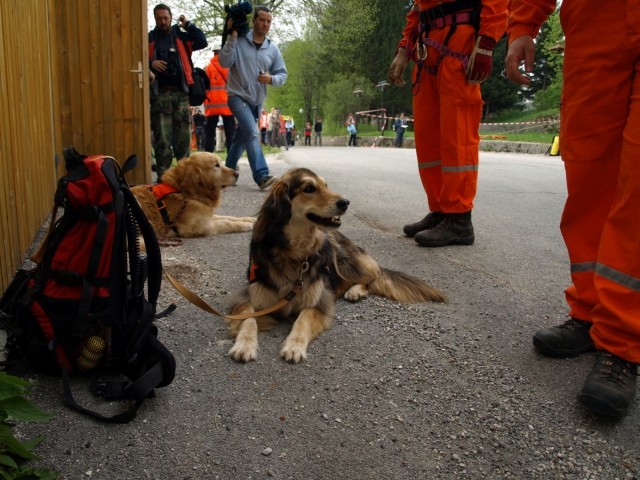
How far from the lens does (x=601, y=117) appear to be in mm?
2416

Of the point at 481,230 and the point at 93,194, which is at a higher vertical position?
the point at 93,194

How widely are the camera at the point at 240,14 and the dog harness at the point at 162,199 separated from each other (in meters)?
2.93

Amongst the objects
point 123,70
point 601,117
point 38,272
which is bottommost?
point 38,272

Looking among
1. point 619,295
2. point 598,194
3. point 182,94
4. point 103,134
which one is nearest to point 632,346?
point 619,295

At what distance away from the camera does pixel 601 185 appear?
8.19 ft

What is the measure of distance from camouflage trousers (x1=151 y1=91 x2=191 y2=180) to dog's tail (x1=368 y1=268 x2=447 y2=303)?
4.95 metres

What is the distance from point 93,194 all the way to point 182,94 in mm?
6017

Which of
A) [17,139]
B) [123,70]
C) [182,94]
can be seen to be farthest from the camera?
[182,94]

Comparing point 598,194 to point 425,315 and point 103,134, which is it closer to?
point 425,315

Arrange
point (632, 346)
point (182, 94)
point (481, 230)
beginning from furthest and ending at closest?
point (182, 94) → point (481, 230) → point (632, 346)

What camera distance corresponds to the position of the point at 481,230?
227 inches

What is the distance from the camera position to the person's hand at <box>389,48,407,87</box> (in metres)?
5.08

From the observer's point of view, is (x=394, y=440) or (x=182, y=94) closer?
(x=394, y=440)

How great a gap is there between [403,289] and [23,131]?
9.89 feet
